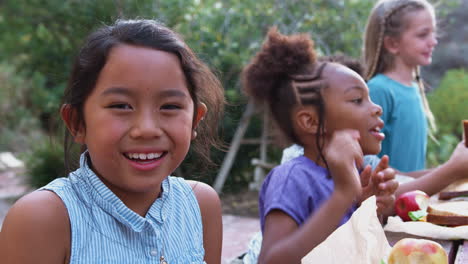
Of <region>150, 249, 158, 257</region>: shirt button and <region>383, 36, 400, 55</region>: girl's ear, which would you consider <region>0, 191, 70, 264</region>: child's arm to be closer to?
<region>150, 249, 158, 257</region>: shirt button

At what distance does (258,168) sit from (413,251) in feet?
16.0

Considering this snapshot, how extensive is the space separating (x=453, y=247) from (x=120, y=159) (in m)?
0.99

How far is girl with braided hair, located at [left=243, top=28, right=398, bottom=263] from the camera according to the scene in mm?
1874

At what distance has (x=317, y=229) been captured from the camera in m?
1.86

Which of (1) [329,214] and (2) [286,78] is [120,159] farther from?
(2) [286,78]

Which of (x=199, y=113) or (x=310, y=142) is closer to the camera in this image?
(x=199, y=113)

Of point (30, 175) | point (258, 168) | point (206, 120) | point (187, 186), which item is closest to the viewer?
point (187, 186)

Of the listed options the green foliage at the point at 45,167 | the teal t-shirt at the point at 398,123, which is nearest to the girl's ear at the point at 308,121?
the teal t-shirt at the point at 398,123

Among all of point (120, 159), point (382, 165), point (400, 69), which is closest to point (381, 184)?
point (382, 165)

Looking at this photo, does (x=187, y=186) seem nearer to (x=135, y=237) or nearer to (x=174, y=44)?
(x=135, y=237)

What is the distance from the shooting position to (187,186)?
178 centimetres

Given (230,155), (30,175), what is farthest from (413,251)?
(30,175)

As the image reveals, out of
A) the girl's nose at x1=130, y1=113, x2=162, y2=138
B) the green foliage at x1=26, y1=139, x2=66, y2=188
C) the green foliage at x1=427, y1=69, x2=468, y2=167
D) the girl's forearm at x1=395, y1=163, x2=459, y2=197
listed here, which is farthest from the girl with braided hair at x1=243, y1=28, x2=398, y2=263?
the green foliage at x1=427, y1=69, x2=468, y2=167

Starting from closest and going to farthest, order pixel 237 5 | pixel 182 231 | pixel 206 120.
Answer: pixel 182 231 → pixel 206 120 → pixel 237 5
